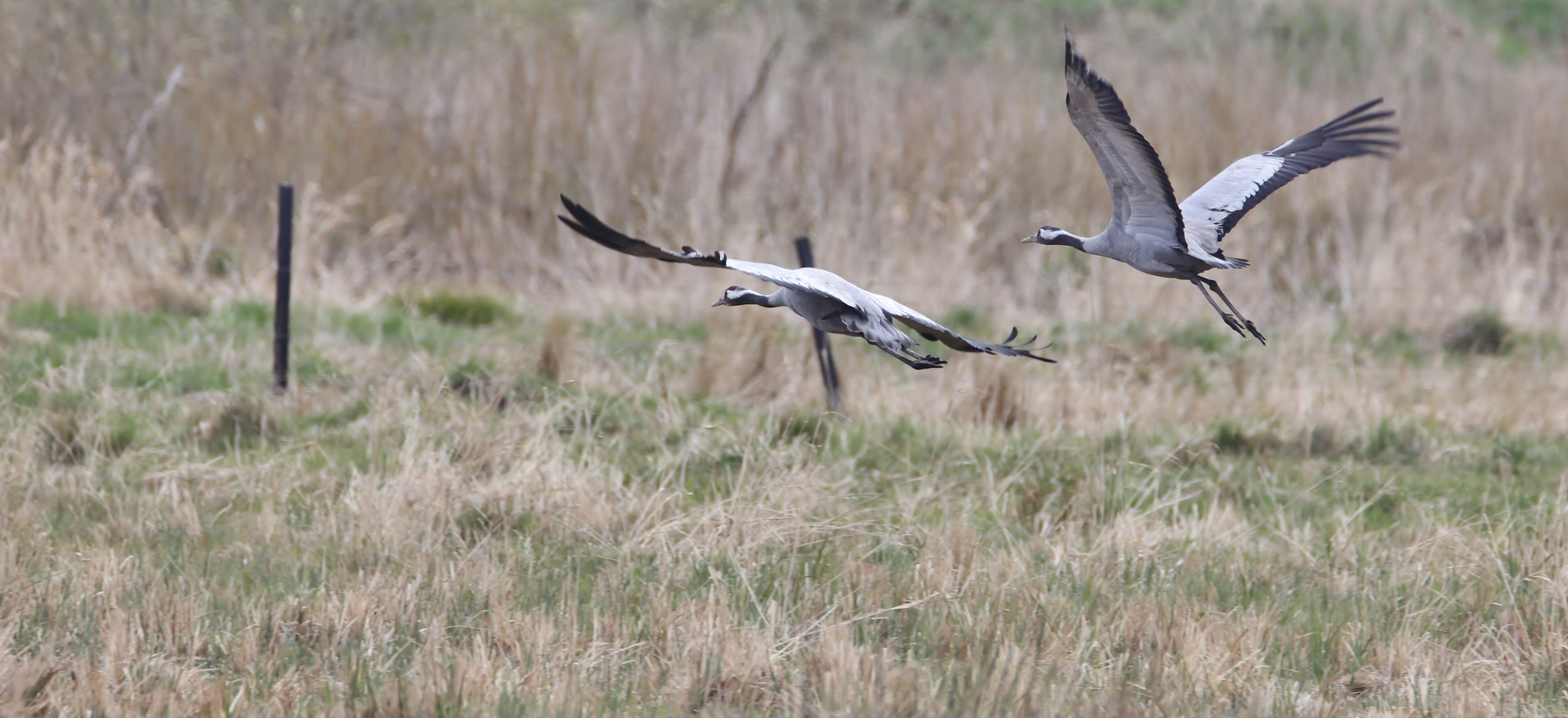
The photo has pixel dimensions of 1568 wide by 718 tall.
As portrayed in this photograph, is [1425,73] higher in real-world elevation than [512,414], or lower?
higher

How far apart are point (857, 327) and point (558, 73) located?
8929 millimetres

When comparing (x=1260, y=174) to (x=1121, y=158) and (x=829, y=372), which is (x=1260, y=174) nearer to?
(x=1121, y=158)

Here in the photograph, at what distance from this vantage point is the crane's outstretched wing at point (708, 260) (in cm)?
354

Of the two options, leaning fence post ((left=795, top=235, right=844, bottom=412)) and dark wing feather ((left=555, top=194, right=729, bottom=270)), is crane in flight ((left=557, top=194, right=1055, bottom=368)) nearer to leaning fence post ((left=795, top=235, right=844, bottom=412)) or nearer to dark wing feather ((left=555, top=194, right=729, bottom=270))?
dark wing feather ((left=555, top=194, right=729, bottom=270))

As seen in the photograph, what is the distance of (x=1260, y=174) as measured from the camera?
17.4ft

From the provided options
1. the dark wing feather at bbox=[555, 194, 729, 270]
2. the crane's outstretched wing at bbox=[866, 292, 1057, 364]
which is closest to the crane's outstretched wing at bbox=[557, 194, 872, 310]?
the dark wing feather at bbox=[555, 194, 729, 270]

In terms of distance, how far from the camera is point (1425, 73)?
52.2 feet

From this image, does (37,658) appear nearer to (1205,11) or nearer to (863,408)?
(863,408)

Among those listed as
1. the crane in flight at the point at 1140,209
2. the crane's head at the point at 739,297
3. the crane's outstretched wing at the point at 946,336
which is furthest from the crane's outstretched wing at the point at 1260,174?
the crane's head at the point at 739,297

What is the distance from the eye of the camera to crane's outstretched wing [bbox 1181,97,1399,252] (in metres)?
4.95

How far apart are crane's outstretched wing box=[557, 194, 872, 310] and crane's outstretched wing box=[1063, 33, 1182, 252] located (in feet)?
2.59

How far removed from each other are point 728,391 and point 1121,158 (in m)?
4.18

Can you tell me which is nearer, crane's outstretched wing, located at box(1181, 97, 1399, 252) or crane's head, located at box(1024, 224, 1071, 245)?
crane's head, located at box(1024, 224, 1071, 245)

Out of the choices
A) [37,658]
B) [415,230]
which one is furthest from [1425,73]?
[37,658]
